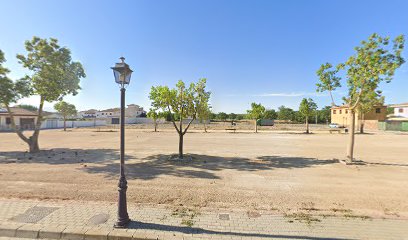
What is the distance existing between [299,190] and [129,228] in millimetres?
5482

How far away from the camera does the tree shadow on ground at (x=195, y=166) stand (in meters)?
9.24

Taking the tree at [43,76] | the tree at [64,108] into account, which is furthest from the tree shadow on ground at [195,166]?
the tree at [64,108]

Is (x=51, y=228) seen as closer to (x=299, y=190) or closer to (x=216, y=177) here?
(x=216, y=177)

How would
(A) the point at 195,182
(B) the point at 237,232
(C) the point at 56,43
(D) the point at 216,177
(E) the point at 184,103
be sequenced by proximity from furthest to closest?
(C) the point at 56,43 < (E) the point at 184,103 < (D) the point at 216,177 < (A) the point at 195,182 < (B) the point at 237,232

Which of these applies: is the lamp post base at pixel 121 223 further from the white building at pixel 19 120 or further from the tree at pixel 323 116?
the tree at pixel 323 116

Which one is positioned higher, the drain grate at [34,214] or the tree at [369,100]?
the tree at [369,100]

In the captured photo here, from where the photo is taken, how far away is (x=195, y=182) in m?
8.06

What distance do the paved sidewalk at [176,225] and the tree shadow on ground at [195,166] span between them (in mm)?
3454

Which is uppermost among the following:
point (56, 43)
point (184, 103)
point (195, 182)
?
point (56, 43)

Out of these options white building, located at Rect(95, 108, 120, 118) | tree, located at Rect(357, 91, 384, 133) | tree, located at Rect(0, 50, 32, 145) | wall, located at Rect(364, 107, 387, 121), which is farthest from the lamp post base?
white building, located at Rect(95, 108, 120, 118)

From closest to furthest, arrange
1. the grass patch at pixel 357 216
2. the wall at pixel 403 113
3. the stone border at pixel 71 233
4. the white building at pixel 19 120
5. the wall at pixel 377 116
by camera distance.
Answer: the stone border at pixel 71 233 → the grass patch at pixel 357 216 → the white building at pixel 19 120 → the wall at pixel 377 116 → the wall at pixel 403 113

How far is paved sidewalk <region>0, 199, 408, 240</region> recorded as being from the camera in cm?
432

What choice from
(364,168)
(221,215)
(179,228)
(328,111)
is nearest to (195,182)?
(221,215)

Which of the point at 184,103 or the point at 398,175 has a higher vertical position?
the point at 184,103
